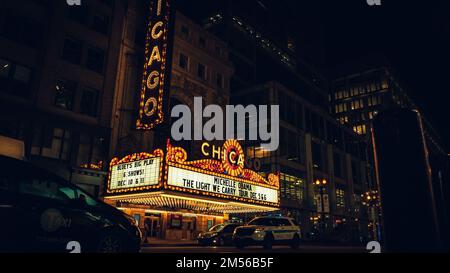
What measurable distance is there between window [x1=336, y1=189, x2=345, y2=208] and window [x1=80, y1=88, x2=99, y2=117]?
38.5 metres

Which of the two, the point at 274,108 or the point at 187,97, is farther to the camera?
the point at 274,108

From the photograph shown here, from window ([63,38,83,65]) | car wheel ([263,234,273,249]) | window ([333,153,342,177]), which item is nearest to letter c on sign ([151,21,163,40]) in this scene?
window ([63,38,83,65])

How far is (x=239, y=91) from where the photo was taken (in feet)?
149

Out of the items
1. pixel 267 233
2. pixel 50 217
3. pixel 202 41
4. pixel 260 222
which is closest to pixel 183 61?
Result: pixel 202 41

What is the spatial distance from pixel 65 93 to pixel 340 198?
4245 centimetres

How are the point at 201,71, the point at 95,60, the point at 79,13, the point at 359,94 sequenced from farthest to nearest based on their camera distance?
the point at 359,94, the point at 201,71, the point at 95,60, the point at 79,13

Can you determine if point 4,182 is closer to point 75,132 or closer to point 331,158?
point 75,132

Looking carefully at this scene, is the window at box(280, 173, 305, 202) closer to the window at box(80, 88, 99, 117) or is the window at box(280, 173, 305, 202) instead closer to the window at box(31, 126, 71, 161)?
the window at box(80, 88, 99, 117)

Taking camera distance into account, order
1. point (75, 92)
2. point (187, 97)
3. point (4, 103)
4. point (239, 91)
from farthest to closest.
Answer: point (239, 91), point (187, 97), point (75, 92), point (4, 103)

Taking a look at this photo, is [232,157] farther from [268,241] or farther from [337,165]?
[337,165]

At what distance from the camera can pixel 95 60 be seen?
23516mm

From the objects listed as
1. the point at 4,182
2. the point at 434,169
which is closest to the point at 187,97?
the point at 4,182

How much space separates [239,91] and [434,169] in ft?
145

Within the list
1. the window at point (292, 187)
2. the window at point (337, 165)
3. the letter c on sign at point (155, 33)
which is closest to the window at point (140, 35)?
the letter c on sign at point (155, 33)
